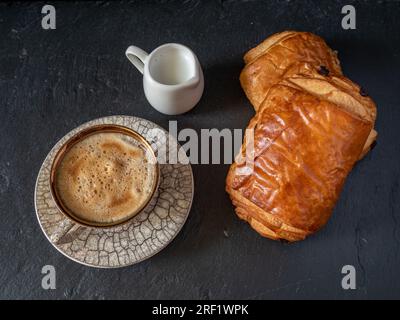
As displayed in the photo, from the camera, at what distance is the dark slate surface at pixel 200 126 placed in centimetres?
182

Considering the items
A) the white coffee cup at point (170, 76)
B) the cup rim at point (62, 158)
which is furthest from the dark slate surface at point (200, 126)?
the cup rim at point (62, 158)

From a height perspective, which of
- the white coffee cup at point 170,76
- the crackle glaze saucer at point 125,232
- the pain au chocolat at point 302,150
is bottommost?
the crackle glaze saucer at point 125,232

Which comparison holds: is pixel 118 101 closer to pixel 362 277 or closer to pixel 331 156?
pixel 331 156

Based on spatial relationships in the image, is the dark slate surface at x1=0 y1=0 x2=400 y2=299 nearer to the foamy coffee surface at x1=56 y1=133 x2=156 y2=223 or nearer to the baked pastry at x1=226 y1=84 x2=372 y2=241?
the baked pastry at x1=226 y1=84 x2=372 y2=241

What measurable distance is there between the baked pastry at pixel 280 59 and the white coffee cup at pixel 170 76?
0.71ft

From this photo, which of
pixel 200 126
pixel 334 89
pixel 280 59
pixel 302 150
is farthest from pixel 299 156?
pixel 200 126

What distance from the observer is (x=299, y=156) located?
5.05 ft

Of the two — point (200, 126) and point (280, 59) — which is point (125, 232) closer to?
point (200, 126)

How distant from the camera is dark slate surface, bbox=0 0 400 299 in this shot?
182cm

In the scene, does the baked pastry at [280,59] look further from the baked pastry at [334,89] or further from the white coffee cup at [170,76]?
the white coffee cup at [170,76]

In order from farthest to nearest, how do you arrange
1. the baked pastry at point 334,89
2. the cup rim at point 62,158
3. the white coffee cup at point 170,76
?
the white coffee cup at point 170,76 → the baked pastry at point 334,89 → the cup rim at point 62,158

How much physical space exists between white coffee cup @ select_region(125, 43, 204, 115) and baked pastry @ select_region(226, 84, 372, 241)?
314mm

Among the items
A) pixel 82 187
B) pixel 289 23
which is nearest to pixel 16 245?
pixel 82 187
